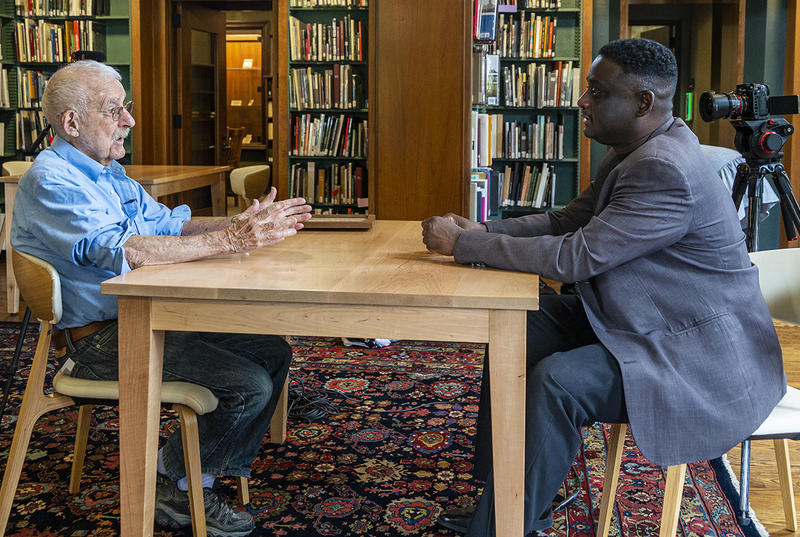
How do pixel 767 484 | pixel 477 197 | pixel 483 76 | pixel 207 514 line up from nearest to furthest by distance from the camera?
Result: pixel 207 514 < pixel 767 484 < pixel 477 197 < pixel 483 76

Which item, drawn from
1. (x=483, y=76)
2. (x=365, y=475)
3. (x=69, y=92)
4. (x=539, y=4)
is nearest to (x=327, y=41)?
(x=539, y=4)

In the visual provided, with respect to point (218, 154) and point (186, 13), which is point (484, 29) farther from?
point (218, 154)

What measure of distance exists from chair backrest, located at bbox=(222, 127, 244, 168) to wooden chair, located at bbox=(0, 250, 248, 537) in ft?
27.8

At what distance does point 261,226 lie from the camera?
6.57 ft

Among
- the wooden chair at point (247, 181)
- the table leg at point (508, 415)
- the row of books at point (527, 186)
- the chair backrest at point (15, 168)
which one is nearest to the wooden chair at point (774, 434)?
the table leg at point (508, 415)

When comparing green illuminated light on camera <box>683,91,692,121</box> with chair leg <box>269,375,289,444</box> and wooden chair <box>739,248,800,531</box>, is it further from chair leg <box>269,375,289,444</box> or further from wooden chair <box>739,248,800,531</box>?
chair leg <box>269,375,289,444</box>

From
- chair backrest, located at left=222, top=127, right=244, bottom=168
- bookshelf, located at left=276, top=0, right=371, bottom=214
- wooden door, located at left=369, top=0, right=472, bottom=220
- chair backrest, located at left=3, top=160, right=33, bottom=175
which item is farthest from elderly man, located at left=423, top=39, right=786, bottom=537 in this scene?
chair backrest, located at left=222, top=127, right=244, bottom=168

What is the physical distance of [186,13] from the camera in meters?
7.52

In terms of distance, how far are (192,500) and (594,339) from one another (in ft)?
3.54

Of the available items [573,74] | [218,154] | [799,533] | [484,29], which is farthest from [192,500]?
[218,154]

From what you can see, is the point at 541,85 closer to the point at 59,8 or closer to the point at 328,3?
the point at 328,3

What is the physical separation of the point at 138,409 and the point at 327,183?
454 centimetres

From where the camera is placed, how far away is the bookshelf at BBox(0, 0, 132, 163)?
6617 millimetres

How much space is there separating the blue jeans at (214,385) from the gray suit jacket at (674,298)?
2.20 feet
